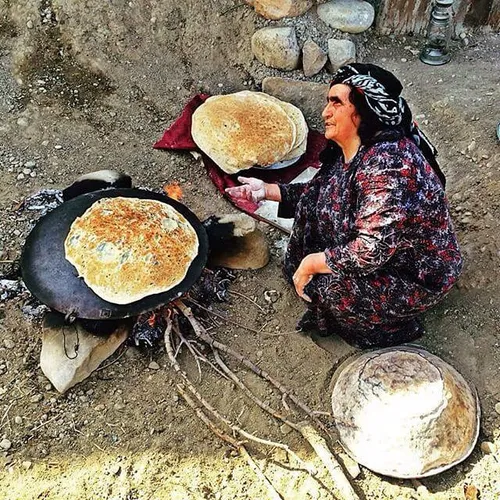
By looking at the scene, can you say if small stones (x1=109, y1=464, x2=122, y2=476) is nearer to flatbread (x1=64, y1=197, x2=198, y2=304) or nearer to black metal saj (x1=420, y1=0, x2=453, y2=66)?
flatbread (x1=64, y1=197, x2=198, y2=304)

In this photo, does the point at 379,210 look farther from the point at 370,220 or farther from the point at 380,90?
the point at 380,90

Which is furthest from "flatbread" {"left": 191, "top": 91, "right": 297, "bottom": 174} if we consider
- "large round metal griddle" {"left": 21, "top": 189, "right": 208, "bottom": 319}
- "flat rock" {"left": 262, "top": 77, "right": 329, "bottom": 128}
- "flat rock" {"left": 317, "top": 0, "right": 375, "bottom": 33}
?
"flat rock" {"left": 317, "top": 0, "right": 375, "bottom": 33}

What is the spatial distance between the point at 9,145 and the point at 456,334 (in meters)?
2.89

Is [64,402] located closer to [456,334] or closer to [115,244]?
[115,244]

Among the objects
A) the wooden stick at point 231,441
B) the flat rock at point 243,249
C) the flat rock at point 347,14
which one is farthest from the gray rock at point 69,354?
the flat rock at point 347,14

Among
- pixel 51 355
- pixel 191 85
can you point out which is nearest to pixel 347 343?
pixel 51 355

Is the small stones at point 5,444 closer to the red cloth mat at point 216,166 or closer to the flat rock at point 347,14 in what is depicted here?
the red cloth mat at point 216,166

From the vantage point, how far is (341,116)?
7.41ft

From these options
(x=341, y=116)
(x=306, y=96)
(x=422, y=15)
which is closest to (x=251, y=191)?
(x=341, y=116)

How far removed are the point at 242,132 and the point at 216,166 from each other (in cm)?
28

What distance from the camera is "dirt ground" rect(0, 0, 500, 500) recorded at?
2398 millimetres

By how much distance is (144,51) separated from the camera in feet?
14.5

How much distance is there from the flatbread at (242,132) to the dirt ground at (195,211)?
0.79ft

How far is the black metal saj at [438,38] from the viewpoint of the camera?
427 cm
